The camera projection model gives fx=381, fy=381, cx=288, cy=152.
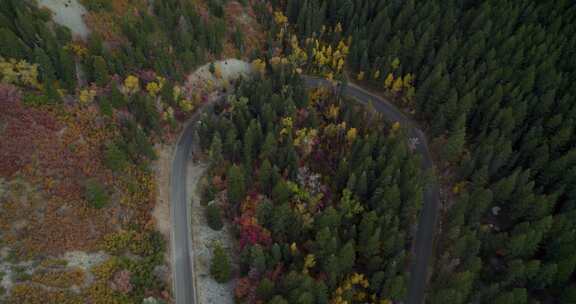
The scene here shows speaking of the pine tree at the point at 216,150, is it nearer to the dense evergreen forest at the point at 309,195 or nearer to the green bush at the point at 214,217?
the dense evergreen forest at the point at 309,195

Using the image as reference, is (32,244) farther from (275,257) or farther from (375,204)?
(375,204)

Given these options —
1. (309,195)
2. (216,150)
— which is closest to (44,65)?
(216,150)

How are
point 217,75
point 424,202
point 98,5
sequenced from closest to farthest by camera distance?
point 424,202, point 98,5, point 217,75

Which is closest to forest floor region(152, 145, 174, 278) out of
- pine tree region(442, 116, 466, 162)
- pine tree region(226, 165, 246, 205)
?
pine tree region(226, 165, 246, 205)

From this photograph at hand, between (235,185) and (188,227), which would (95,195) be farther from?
(235,185)

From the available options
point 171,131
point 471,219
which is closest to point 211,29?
point 171,131

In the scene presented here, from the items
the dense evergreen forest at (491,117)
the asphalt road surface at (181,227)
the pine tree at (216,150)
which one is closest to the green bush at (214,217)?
the asphalt road surface at (181,227)

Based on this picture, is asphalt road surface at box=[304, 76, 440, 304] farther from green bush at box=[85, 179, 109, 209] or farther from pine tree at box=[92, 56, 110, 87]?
green bush at box=[85, 179, 109, 209]
